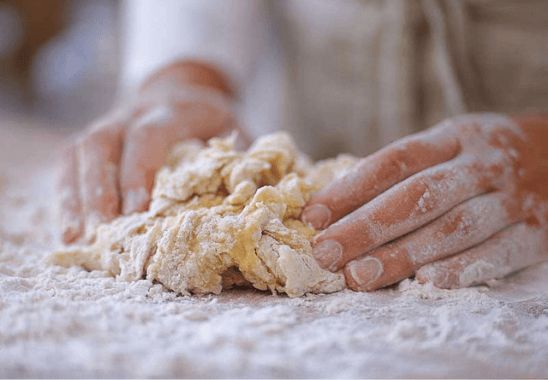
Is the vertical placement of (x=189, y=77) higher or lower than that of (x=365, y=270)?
higher

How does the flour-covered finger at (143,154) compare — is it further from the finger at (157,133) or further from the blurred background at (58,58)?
the blurred background at (58,58)

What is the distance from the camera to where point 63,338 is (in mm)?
656

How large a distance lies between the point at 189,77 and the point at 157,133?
1.57 feet

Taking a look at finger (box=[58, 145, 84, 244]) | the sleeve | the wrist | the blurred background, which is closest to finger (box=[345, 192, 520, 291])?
finger (box=[58, 145, 84, 244])

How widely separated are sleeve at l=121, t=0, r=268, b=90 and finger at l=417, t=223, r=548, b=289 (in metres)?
1.02

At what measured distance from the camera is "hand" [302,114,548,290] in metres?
0.85

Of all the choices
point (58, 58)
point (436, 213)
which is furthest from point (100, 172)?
point (58, 58)

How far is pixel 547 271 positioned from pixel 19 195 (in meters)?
1.22

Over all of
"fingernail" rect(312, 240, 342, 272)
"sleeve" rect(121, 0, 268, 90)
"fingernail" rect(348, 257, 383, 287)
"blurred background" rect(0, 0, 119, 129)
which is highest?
"blurred background" rect(0, 0, 119, 129)

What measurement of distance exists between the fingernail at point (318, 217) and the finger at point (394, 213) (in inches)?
1.0

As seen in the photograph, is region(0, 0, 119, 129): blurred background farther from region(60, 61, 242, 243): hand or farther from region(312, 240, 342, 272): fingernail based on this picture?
region(312, 240, 342, 272): fingernail

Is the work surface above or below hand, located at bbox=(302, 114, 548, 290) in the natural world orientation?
below

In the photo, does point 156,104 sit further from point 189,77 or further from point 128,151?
point 189,77

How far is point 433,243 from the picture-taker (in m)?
0.88
